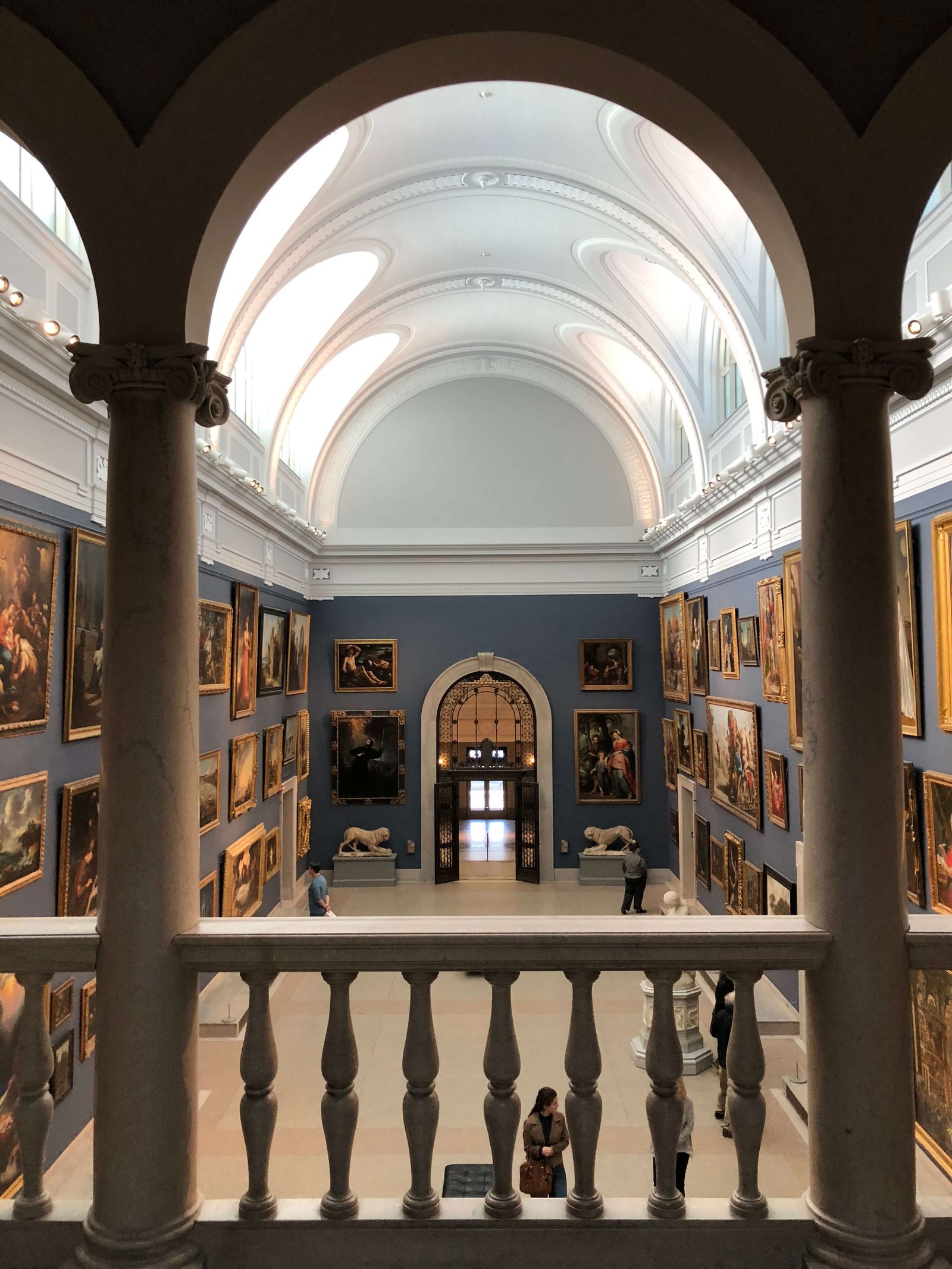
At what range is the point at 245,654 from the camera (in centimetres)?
1427

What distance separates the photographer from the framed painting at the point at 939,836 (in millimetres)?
7223

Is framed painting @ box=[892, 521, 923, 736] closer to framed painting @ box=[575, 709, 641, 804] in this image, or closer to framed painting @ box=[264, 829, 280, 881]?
framed painting @ box=[264, 829, 280, 881]

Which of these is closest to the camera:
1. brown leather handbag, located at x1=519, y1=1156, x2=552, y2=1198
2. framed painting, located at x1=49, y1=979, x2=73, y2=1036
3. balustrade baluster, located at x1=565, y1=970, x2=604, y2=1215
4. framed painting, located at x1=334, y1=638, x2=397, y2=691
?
balustrade baluster, located at x1=565, y1=970, x2=604, y2=1215

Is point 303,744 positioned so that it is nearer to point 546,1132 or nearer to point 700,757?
point 700,757

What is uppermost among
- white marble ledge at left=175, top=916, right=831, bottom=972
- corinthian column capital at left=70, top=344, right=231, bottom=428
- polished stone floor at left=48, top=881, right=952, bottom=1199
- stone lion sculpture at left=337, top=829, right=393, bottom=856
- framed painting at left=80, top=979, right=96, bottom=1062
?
corinthian column capital at left=70, top=344, right=231, bottom=428

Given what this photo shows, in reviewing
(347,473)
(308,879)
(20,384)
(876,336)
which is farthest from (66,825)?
(347,473)

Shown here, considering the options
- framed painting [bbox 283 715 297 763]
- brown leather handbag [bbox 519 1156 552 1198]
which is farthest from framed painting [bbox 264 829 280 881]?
brown leather handbag [bbox 519 1156 552 1198]

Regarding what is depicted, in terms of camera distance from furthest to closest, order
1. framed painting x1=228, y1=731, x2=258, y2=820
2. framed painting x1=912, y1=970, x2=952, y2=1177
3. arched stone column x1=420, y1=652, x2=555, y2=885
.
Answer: arched stone column x1=420, y1=652, x2=555, y2=885, framed painting x1=228, y1=731, x2=258, y2=820, framed painting x1=912, y1=970, x2=952, y2=1177

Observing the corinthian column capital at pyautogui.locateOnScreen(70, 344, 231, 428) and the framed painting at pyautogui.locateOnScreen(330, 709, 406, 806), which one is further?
the framed painting at pyautogui.locateOnScreen(330, 709, 406, 806)

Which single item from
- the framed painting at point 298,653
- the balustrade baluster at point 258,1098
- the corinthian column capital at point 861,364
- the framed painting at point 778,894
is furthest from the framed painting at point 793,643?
the framed painting at point 298,653

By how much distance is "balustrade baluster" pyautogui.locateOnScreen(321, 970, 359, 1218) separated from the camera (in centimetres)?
304

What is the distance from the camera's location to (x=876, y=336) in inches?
132

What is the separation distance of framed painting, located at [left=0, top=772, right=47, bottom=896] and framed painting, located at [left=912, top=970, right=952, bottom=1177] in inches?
300

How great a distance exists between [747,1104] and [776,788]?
9.46 metres
